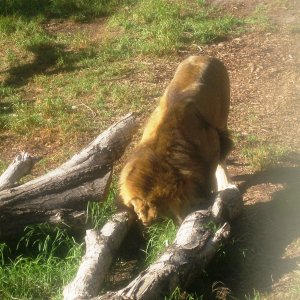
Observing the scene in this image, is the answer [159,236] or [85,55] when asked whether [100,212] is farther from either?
[85,55]

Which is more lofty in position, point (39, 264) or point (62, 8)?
point (39, 264)

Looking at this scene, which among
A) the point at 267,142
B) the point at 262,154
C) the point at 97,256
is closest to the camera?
the point at 97,256

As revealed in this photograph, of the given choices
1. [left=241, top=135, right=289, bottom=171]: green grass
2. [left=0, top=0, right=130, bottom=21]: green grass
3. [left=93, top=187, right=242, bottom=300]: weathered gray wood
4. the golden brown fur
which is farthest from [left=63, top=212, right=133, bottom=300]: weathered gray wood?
[left=0, top=0, right=130, bottom=21]: green grass

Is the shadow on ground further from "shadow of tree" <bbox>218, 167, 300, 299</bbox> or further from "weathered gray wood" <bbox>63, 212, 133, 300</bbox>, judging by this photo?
"weathered gray wood" <bbox>63, 212, 133, 300</bbox>

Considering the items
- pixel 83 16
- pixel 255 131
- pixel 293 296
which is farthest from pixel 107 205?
pixel 83 16

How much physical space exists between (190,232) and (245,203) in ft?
4.52

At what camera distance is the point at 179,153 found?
19.8ft

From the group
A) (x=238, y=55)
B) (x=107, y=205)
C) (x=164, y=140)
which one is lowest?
(x=238, y=55)

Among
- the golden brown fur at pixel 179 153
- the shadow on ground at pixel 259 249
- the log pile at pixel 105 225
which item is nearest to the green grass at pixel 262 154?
the shadow on ground at pixel 259 249

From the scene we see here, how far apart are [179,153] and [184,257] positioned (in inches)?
43.4

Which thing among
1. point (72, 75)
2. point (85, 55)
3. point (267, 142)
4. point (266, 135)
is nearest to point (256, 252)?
point (267, 142)

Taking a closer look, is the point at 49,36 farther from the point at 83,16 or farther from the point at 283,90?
the point at 283,90

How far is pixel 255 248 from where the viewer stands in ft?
19.6

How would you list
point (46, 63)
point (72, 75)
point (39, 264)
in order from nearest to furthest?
point (39, 264) < point (72, 75) < point (46, 63)
